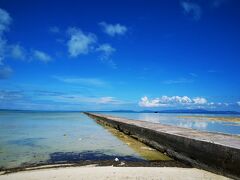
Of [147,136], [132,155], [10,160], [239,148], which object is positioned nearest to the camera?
[239,148]

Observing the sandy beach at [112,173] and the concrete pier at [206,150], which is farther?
the sandy beach at [112,173]

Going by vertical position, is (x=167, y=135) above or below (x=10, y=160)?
above

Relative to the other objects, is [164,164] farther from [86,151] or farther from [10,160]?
[10,160]

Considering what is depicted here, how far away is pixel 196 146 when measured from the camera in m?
5.62

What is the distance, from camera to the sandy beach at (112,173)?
4.51 m

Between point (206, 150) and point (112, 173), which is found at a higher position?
point (206, 150)

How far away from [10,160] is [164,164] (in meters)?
3.67

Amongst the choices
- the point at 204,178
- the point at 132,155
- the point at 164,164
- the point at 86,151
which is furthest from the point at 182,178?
the point at 86,151

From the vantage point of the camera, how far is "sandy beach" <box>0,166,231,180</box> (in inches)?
178

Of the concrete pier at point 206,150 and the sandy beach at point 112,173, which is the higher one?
the concrete pier at point 206,150

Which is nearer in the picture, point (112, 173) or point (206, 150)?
point (112, 173)

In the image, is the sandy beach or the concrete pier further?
the sandy beach

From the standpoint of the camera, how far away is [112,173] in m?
4.79

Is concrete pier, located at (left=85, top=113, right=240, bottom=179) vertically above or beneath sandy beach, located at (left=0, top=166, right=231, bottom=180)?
above
